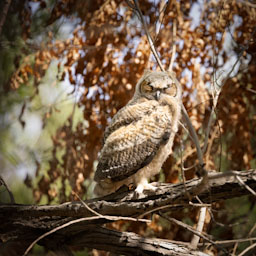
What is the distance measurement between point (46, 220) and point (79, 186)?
1.32 metres

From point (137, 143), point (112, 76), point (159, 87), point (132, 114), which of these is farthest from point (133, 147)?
point (112, 76)

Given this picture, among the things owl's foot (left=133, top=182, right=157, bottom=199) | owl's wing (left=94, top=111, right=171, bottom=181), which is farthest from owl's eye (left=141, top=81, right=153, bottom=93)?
owl's foot (left=133, top=182, right=157, bottom=199)

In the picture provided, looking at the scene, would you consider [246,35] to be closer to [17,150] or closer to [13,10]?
[13,10]

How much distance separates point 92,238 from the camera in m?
2.56

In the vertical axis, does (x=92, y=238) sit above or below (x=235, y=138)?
below

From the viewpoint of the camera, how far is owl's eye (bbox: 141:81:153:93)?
2.96 m

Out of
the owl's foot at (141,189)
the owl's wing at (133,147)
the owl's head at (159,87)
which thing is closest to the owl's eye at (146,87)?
the owl's head at (159,87)

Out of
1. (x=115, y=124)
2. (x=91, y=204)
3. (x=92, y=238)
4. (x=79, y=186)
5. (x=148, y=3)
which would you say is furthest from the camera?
(x=148, y=3)

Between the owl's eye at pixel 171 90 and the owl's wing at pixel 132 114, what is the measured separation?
0.18 m

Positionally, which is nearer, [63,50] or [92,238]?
[92,238]

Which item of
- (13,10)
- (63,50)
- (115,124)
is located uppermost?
(13,10)

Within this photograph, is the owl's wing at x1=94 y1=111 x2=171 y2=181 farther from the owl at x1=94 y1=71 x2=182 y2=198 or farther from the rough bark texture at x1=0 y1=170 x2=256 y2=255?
the rough bark texture at x1=0 y1=170 x2=256 y2=255

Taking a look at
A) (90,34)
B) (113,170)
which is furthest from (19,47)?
(113,170)

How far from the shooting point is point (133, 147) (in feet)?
8.86
